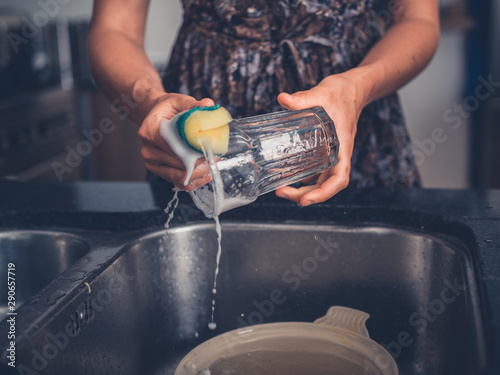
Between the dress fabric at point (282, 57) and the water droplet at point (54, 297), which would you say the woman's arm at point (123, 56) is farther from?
the water droplet at point (54, 297)

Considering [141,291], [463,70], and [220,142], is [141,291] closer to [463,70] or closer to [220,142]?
[220,142]

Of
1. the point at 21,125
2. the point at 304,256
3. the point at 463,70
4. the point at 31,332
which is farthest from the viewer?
the point at 463,70

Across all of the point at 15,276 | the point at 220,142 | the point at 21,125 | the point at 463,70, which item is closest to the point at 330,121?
the point at 220,142

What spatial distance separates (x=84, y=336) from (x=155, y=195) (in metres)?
0.30

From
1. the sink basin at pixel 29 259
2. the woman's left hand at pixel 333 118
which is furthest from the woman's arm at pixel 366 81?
the sink basin at pixel 29 259

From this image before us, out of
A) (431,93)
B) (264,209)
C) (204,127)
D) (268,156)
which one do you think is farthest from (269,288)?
(431,93)

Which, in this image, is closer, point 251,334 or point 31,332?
point 31,332

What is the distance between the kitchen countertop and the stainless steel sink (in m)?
0.02

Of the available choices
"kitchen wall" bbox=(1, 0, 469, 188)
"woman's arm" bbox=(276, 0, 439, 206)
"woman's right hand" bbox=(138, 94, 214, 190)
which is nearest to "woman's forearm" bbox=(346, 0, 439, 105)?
"woman's arm" bbox=(276, 0, 439, 206)

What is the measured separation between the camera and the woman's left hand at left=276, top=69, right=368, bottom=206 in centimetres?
68

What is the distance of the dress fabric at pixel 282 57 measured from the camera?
1.00 meters

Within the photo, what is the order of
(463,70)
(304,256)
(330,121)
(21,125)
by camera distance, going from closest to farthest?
(330,121)
(304,256)
(21,125)
(463,70)

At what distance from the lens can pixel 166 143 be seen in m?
0.61

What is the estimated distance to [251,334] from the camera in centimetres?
74
